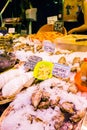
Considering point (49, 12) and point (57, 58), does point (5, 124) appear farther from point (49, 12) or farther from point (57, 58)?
point (49, 12)

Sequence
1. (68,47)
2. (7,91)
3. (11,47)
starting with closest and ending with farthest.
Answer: (7,91)
(68,47)
(11,47)

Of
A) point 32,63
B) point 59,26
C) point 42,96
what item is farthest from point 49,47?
point 59,26

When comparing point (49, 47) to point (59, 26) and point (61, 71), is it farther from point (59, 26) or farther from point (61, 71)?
point (59, 26)

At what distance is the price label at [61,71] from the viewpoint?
6.50 feet

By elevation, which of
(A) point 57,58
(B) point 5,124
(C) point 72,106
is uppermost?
(A) point 57,58

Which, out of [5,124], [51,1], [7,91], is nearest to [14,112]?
[5,124]

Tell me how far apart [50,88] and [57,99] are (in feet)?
0.47

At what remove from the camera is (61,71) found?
6.60 ft

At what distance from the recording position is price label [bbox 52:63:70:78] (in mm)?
1981

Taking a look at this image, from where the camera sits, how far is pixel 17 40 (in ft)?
11.4

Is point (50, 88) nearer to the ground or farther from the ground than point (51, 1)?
nearer to the ground

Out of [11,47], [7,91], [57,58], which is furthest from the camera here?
[11,47]

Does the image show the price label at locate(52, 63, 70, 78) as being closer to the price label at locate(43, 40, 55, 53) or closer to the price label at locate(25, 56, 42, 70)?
the price label at locate(25, 56, 42, 70)

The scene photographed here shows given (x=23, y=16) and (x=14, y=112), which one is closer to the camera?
(x=14, y=112)
